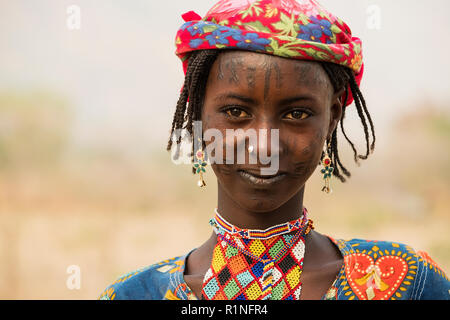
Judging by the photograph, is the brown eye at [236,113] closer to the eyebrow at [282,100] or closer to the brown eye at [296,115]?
the eyebrow at [282,100]

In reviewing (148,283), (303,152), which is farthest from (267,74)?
(148,283)

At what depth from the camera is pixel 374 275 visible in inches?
126

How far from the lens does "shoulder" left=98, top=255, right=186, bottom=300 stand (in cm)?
340

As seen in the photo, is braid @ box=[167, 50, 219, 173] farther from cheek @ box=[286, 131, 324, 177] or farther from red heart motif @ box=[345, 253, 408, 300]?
red heart motif @ box=[345, 253, 408, 300]

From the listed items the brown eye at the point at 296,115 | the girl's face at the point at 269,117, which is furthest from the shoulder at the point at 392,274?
the brown eye at the point at 296,115

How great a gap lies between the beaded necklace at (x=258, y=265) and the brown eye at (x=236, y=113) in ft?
1.84

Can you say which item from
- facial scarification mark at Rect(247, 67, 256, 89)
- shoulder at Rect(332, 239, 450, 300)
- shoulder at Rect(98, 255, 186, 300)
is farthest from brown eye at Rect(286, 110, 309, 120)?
shoulder at Rect(98, 255, 186, 300)

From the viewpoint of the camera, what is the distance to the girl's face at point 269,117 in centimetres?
296

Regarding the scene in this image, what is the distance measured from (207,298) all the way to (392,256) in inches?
36.4

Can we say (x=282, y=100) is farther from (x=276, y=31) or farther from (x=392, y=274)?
(x=392, y=274)

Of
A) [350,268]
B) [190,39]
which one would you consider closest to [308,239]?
[350,268]

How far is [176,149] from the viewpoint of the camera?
3.55 meters

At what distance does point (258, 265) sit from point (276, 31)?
110 cm
